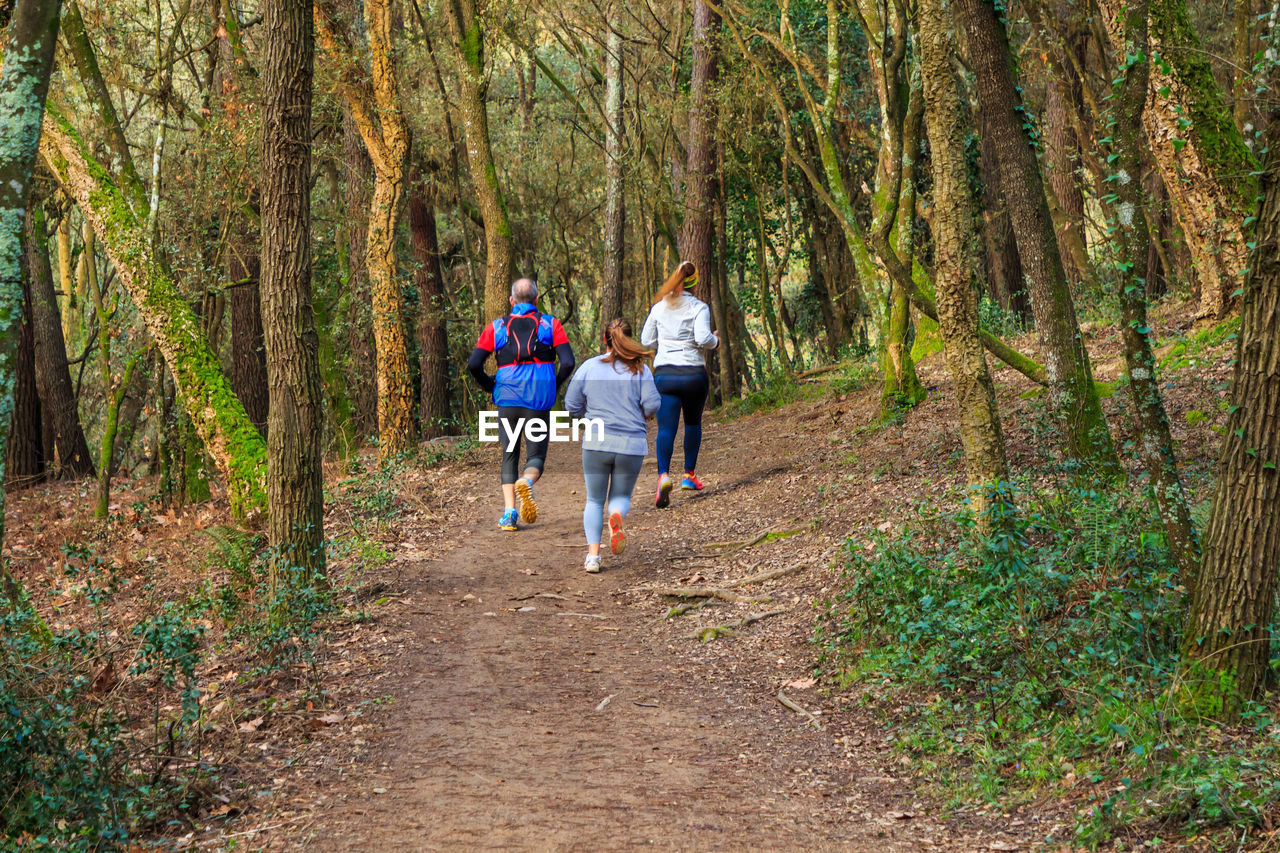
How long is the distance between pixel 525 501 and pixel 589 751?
5165 mm

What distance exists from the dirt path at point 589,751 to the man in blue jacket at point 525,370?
2.08 m

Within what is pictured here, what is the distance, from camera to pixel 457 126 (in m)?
23.3

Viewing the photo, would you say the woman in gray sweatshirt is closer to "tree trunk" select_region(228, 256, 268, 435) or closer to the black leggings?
the black leggings

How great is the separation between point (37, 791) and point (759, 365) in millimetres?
27760

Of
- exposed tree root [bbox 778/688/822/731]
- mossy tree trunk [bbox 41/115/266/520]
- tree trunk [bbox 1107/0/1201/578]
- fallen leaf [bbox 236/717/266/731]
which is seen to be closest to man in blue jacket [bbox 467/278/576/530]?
mossy tree trunk [bbox 41/115/266/520]

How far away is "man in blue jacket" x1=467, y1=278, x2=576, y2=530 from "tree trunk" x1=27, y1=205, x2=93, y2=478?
1394cm

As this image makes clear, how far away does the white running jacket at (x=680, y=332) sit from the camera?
10328mm

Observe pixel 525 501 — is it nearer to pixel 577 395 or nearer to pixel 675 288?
pixel 577 395

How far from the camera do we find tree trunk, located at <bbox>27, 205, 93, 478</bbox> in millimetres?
19906

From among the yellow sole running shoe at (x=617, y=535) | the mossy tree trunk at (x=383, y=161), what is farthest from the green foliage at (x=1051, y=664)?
the mossy tree trunk at (x=383, y=161)

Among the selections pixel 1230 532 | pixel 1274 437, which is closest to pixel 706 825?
pixel 1230 532

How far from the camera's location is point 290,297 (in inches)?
300

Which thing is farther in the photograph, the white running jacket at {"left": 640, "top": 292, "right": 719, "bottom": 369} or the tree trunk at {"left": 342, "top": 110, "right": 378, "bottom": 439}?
the tree trunk at {"left": 342, "top": 110, "right": 378, "bottom": 439}

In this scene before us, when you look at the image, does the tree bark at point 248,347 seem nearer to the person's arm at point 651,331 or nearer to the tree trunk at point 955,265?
the person's arm at point 651,331
